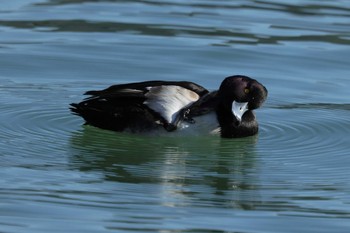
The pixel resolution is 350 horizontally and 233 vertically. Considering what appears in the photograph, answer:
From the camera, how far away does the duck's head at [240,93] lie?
37.8 ft

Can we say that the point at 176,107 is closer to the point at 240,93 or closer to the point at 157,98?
the point at 157,98

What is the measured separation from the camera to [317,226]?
897cm

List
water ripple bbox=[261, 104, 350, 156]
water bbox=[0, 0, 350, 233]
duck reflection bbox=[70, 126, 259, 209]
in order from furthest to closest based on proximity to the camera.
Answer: water ripple bbox=[261, 104, 350, 156] < duck reflection bbox=[70, 126, 259, 209] < water bbox=[0, 0, 350, 233]

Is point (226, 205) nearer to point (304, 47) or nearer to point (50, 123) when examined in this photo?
point (50, 123)

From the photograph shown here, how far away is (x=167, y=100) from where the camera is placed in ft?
37.5

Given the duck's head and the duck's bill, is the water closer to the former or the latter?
the duck's bill

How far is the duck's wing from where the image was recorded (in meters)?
11.4

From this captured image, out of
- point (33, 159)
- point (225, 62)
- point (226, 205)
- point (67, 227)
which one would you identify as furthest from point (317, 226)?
point (225, 62)

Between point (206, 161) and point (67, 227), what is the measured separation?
244cm

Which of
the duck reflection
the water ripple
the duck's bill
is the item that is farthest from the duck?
the water ripple

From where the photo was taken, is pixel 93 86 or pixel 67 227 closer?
pixel 67 227

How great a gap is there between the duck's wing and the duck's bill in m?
0.30

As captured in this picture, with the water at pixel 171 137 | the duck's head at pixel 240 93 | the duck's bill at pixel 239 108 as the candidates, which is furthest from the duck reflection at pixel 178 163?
the duck's head at pixel 240 93

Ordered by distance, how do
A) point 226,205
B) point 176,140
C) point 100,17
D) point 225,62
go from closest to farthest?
1. point 226,205
2. point 176,140
3. point 225,62
4. point 100,17
